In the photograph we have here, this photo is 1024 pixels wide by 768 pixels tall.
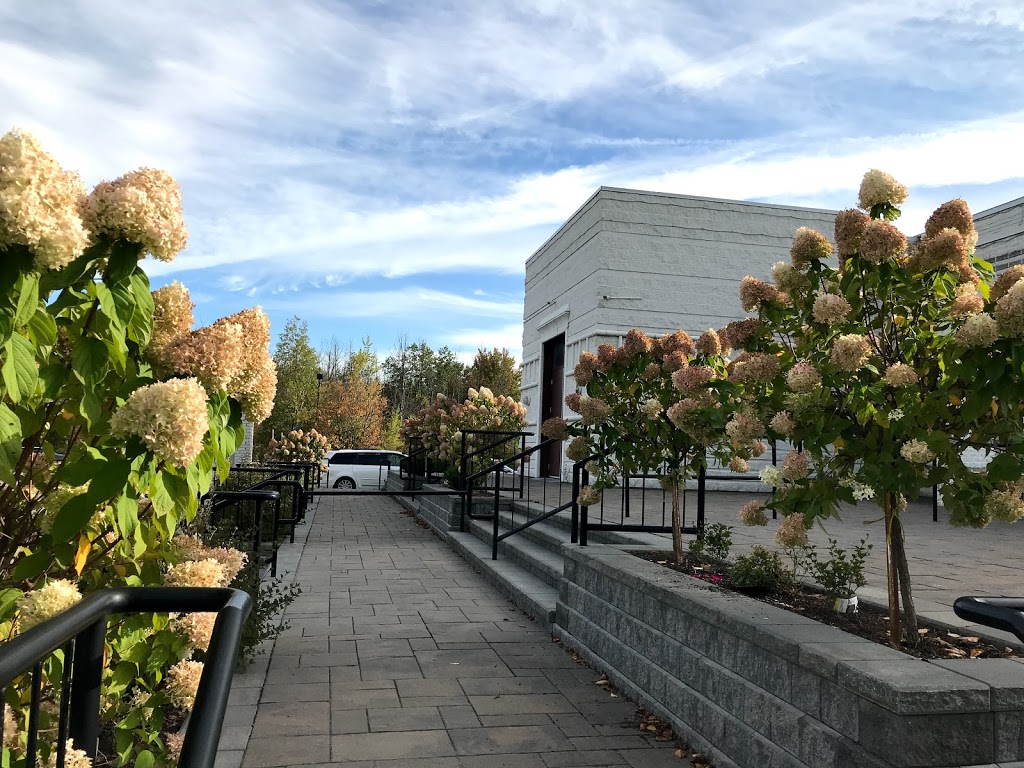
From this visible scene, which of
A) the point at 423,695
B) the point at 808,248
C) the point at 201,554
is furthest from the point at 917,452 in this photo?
the point at 423,695

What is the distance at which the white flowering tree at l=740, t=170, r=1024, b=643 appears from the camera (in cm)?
297

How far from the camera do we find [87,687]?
1.70m

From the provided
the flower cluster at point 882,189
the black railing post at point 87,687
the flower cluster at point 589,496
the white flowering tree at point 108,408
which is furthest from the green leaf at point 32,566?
the flower cluster at point 589,496

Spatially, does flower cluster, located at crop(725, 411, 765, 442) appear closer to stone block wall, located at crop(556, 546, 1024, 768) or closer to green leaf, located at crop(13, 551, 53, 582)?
stone block wall, located at crop(556, 546, 1024, 768)

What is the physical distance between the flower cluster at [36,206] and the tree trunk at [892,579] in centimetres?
314

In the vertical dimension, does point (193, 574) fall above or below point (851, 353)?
below

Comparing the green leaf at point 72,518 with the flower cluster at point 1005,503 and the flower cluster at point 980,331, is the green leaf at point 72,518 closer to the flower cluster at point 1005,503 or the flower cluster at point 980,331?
the flower cluster at point 980,331

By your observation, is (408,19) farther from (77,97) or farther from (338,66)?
(77,97)

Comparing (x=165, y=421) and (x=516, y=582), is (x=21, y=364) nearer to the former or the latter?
(x=165, y=421)

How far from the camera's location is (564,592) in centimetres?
584

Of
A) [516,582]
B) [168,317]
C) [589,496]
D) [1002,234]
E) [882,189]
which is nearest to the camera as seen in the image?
[168,317]

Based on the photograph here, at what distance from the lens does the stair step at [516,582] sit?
6.25m

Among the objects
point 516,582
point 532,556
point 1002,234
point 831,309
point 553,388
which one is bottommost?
point 516,582

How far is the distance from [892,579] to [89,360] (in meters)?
3.16
